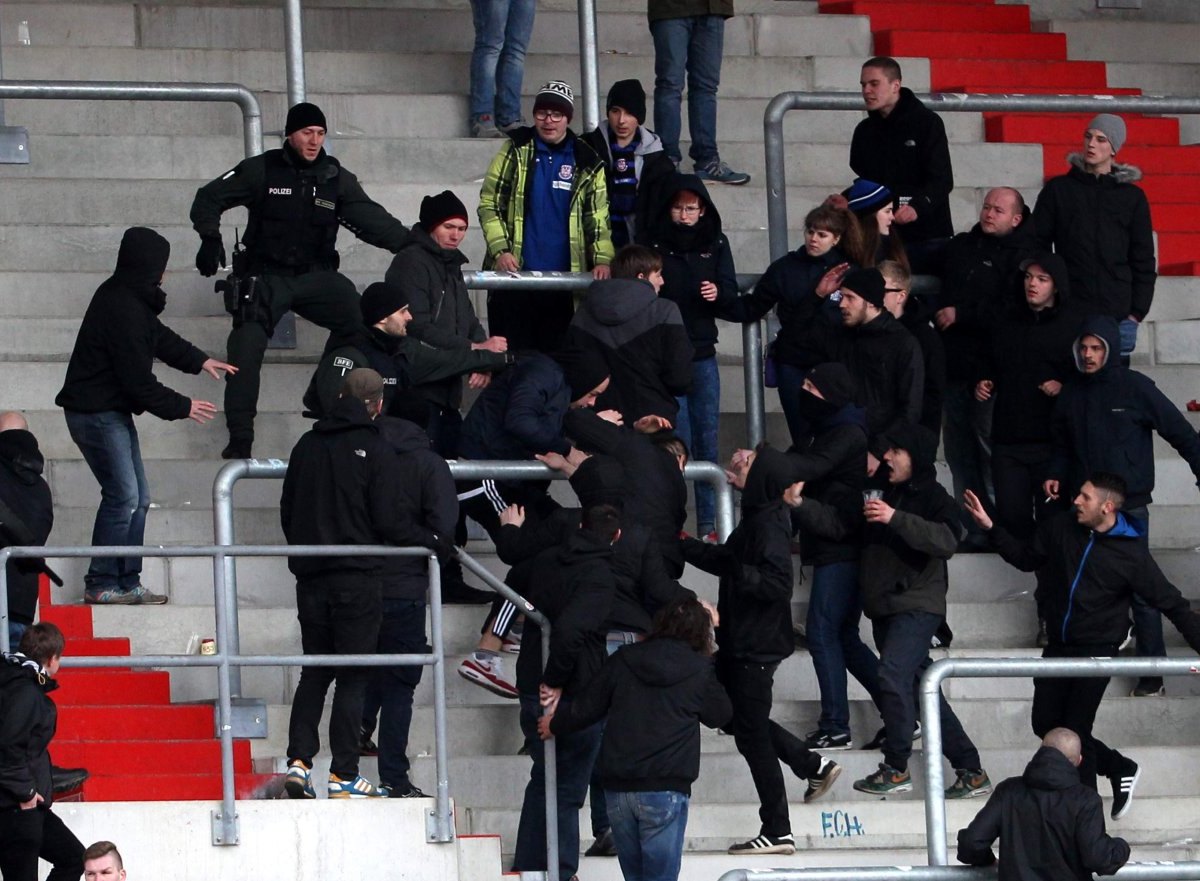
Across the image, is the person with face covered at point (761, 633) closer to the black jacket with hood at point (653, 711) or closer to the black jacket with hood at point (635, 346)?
the black jacket with hood at point (653, 711)

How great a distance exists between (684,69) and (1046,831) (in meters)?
5.81

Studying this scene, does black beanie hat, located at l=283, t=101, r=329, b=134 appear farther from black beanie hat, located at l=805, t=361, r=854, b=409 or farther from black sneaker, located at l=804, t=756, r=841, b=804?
black sneaker, located at l=804, t=756, r=841, b=804

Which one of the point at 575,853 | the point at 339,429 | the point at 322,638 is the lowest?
the point at 575,853

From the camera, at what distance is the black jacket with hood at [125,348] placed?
1066 cm

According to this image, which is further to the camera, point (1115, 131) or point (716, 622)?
point (1115, 131)

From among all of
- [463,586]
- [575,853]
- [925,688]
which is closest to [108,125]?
[463,586]

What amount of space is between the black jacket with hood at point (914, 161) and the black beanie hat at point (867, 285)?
1.18 metres

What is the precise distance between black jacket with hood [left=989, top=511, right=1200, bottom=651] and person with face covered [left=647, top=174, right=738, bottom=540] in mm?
1679

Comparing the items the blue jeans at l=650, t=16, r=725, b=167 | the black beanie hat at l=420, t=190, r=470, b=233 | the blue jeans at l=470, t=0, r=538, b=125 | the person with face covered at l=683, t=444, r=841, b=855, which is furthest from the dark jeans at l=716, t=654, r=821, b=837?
the blue jeans at l=470, t=0, r=538, b=125

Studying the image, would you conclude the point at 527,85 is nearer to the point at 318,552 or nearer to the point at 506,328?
the point at 506,328

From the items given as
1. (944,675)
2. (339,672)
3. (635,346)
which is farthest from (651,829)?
(635,346)

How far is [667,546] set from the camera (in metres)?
10.1

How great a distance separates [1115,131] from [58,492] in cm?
516

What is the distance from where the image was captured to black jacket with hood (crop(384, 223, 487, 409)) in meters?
10.8
